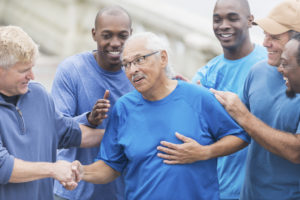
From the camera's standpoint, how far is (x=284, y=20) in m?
3.91

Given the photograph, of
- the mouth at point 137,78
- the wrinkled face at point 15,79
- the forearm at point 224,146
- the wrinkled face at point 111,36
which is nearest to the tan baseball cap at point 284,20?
the forearm at point 224,146

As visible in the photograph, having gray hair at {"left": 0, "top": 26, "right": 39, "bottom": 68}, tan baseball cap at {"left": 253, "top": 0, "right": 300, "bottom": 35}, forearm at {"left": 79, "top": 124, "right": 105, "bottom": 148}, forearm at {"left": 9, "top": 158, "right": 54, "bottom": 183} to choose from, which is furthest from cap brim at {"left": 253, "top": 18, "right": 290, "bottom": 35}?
forearm at {"left": 9, "top": 158, "right": 54, "bottom": 183}

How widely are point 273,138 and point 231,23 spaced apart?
1.52m

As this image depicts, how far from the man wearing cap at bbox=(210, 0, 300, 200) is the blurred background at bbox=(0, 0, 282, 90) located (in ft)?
12.4

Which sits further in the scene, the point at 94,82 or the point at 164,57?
the point at 94,82

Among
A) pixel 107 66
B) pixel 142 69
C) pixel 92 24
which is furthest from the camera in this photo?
pixel 92 24

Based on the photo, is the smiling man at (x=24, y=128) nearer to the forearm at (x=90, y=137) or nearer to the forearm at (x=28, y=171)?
the forearm at (x=28, y=171)

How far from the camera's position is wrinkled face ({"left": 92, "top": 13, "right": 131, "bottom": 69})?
435 cm

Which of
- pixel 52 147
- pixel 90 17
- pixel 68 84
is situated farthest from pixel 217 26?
pixel 90 17

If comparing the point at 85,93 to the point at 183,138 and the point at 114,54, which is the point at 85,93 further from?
the point at 183,138

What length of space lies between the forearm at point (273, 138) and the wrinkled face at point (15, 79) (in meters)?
1.37

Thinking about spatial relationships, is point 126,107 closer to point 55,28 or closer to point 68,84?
point 68,84

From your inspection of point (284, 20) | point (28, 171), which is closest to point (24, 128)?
point (28, 171)

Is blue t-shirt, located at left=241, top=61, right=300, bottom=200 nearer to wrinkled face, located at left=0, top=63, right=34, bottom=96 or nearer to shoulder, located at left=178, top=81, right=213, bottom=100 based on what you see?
shoulder, located at left=178, top=81, right=213, bottom=100
